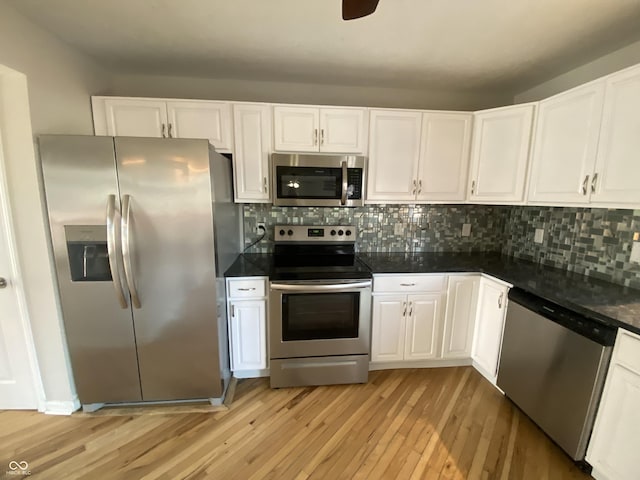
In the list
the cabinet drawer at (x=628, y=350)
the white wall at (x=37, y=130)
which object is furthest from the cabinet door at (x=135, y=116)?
the cabinet drawer at (x=628, y=350)

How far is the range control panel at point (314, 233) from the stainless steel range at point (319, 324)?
0.40 metres

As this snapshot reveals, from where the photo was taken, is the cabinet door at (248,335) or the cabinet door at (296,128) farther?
the cabinet door at (296,128)

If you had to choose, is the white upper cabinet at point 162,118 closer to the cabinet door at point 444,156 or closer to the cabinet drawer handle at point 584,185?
the cabinet door at point 444,156

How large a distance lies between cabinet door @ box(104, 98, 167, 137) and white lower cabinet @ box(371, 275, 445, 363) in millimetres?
2169

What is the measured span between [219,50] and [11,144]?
1410 millimetres

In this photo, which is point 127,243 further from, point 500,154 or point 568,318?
point 500,154

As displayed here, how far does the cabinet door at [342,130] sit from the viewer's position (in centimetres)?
234

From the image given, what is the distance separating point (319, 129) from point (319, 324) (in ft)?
5.31

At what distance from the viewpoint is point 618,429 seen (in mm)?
1366

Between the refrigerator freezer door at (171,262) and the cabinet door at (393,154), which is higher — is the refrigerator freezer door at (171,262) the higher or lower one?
the lower one

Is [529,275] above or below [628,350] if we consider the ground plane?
above

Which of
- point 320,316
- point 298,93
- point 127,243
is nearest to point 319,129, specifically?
point 298,93

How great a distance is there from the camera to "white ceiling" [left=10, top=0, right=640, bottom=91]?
1.49m

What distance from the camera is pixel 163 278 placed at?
1.81 metres
